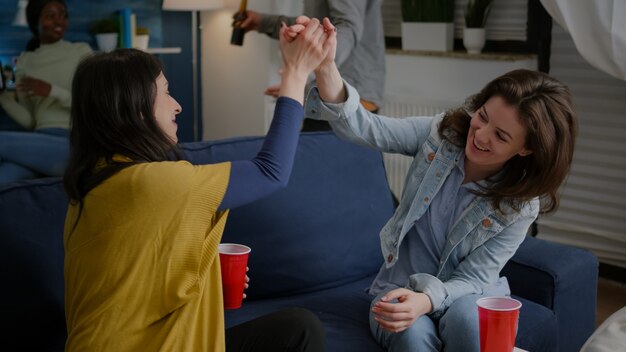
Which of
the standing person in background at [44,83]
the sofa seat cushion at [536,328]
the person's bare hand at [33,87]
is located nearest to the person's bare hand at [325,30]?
the sofa seat cushion at [536,328]

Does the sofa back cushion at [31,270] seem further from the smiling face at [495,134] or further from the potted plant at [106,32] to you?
the potted plant at [106,32]

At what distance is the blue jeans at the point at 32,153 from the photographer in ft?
12.8

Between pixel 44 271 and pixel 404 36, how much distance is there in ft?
8.51

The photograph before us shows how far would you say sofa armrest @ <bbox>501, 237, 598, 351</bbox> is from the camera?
241 centimetres

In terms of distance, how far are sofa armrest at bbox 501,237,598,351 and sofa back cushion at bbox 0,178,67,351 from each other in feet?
4.03

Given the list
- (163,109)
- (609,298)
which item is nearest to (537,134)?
(163,109)

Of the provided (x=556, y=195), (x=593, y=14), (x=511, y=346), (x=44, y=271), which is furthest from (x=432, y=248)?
(x=593, y=14)

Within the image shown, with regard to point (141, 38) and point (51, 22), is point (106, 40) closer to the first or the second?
point (141, 38)

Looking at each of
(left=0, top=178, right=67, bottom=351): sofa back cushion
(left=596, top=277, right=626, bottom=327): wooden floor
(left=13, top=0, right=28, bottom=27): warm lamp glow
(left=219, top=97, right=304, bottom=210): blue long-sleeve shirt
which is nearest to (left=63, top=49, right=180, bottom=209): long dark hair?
(left=219, top=97, right=304, bottom=210): blue long-sleeve shirt

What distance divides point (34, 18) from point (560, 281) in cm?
302

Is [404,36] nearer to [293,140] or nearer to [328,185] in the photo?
[328,185]

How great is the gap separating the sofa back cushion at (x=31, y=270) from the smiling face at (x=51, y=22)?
2468mm

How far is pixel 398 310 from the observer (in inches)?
71.7

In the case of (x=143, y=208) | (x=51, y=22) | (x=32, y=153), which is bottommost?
(x=32, y=153)
